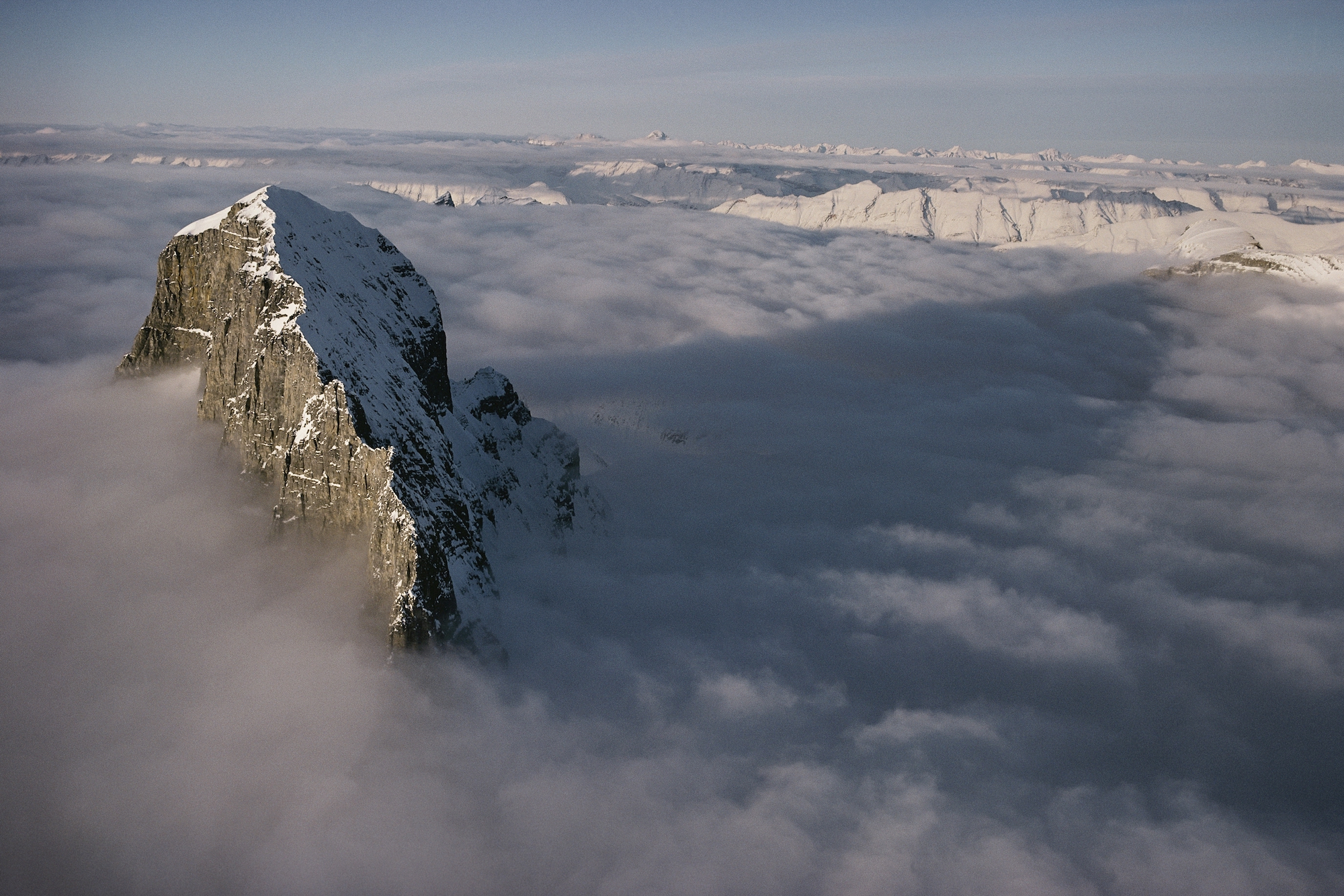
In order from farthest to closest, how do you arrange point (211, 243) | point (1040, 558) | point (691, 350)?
point (691, 350)
point (1040, 558)
point (211, 243)

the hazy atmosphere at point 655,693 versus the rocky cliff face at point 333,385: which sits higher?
the rocky cliff face at point 333,385

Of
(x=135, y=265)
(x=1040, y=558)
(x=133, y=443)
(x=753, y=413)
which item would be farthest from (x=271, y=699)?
(x=135, y=265)

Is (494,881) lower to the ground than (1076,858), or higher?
higher

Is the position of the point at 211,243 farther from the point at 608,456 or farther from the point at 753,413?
the point at 753,413

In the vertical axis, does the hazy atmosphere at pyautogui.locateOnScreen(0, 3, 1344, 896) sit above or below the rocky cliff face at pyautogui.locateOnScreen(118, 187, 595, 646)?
below

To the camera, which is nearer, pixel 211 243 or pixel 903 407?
pixel 211 243

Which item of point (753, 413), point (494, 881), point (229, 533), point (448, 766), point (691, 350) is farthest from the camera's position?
point (691, 350)

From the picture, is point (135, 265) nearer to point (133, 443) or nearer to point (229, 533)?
point (133, 443)

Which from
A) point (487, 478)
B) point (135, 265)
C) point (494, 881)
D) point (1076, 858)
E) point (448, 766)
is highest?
point (135, 265)
